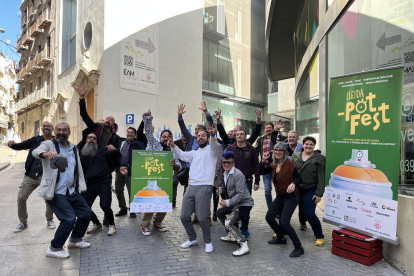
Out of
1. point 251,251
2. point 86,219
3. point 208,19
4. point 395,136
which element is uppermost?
point 208,19

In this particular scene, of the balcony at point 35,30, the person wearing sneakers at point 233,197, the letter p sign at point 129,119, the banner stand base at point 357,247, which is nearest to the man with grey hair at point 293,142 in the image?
the person wearing sneakers at point 233,197

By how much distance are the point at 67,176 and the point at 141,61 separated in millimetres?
15301

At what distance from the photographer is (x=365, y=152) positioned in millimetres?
4430

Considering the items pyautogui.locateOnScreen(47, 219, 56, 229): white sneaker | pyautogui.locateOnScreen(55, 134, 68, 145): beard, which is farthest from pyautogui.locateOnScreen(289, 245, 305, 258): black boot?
pyautogui.locateOnScreen(47, 219, 56, 229): white sneaker

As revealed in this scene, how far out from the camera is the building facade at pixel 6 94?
6419cm

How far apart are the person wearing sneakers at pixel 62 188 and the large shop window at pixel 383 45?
4.55 m

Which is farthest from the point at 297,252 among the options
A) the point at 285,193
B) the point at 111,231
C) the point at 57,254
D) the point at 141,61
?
the point at 141,61

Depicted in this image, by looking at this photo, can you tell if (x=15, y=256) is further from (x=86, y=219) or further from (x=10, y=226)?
(x=10, y=226)

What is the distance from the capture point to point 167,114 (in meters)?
20.3

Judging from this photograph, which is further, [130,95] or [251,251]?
[130,95]

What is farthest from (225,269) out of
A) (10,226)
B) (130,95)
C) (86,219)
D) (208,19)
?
(208,19)

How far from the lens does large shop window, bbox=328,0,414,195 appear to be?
14.3 ft

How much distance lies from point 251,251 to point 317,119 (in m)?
4.98

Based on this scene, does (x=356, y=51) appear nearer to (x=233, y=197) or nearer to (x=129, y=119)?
(x=233, y=197)
